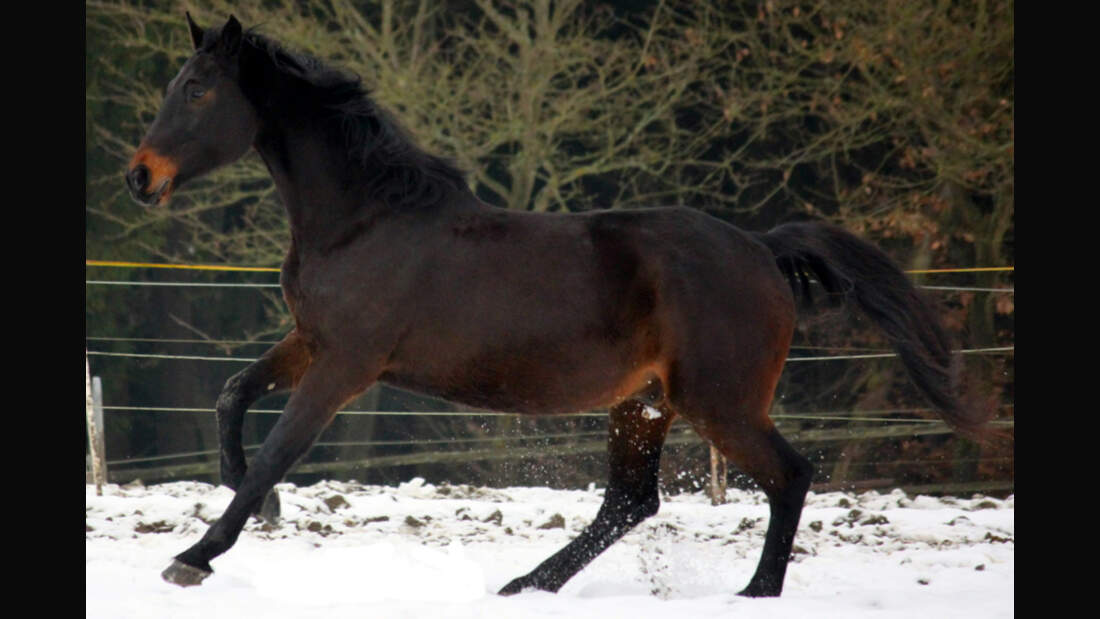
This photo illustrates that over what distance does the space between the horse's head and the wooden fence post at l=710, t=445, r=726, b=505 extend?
13.4 ft

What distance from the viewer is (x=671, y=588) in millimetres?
4316

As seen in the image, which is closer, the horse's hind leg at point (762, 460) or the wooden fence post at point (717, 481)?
the horse's hind leg at point (762, 460)

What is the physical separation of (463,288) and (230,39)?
3.70 ft

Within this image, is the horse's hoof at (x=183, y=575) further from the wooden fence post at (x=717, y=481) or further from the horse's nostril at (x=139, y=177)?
the wooden fence post at (x=717, y=481)

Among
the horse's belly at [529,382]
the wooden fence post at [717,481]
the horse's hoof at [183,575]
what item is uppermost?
the horse's belly at [529,382]

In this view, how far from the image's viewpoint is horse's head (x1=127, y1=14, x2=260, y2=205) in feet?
12.8

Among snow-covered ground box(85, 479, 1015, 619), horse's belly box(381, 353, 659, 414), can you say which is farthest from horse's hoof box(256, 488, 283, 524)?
horse's belly box(381, 353, 659, 414)

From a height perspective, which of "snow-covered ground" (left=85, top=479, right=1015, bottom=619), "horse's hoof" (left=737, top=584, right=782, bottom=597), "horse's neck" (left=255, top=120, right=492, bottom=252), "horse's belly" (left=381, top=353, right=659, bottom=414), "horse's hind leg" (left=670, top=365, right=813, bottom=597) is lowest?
"snow-covered ground" (left=85, top=479, right=1015, bottom=619)

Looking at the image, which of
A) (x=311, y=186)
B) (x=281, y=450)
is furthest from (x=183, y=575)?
(x=311, y=186)

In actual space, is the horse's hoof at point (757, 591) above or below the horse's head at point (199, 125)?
below

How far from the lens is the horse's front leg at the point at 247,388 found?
4289mm

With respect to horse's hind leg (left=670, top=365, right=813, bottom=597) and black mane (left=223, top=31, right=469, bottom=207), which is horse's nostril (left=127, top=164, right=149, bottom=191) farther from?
horse's hind leg (left=670, top=365, right=813, bottom=597)

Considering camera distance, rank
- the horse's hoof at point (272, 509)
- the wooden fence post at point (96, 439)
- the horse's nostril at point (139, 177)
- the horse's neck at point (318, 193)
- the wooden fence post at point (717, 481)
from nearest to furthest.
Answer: the horse's nostril at point (139, 177) < the horse's neck at point (318, 193) < the horse's hoof at point (272, 509) < the wooden fence post at point (96, 439) < the wooden fence post at point (717, 481)

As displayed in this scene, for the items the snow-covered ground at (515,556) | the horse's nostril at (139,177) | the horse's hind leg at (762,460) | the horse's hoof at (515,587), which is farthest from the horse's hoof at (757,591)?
the horse's nostril at (139,177)
